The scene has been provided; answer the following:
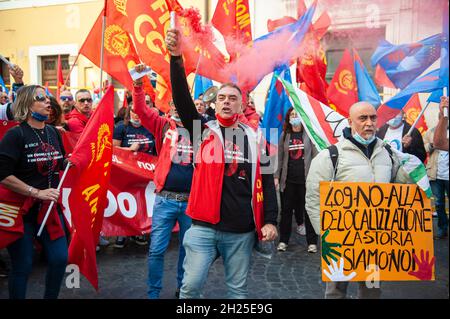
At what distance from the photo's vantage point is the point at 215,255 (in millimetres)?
2889

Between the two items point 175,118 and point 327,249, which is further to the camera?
point 175,118

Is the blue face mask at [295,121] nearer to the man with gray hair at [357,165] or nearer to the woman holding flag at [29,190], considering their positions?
the man with gray hair at [357,165]

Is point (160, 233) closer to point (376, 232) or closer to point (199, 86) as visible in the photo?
point (376, 232)

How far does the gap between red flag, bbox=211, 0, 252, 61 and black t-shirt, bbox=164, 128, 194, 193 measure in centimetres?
211

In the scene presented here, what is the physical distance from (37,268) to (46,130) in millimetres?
2049

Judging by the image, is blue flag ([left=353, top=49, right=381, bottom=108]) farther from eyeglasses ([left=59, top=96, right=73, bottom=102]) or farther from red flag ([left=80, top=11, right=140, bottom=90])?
eyeglasses ([left=59, top=96, right=73, bottom=102])

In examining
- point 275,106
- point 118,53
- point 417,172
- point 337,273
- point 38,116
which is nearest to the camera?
point 337,273

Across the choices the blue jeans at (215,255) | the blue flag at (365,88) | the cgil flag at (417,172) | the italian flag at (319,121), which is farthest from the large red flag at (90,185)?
the blue flag at (365,88)

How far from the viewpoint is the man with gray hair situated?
2.95m

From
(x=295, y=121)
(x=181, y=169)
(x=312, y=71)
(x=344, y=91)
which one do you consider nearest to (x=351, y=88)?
(x=344, y=91)

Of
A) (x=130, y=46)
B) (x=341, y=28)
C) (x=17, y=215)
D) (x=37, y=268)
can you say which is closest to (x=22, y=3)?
(x=341, y=28)

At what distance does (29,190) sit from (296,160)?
3.61m
